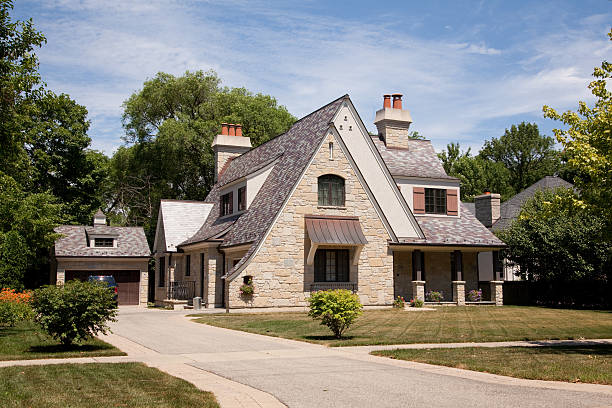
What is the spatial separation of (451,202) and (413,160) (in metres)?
3.28

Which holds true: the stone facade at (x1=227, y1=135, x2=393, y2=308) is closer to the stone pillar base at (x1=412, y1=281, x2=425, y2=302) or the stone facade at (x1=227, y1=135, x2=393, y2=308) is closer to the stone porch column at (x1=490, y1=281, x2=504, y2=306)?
the stone pillar base at (x1=412, y1=281, x2=425, y2=302)

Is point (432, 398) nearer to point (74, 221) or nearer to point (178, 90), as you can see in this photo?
point (74, 221)

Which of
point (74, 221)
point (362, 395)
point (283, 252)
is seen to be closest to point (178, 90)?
point (74, 221)

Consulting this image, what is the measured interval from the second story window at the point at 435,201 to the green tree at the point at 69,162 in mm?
25865

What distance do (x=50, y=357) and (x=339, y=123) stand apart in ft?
66.6

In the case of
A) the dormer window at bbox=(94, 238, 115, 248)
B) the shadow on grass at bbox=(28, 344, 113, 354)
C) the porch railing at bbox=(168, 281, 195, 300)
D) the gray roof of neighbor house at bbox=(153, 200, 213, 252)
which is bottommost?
the shadow on grass at bbox=(28, 344, 113, 354)

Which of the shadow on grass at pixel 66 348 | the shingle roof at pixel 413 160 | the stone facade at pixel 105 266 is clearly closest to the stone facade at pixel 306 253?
the shingle roof at pixel 413 160

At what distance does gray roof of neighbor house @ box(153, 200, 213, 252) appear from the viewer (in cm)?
3541

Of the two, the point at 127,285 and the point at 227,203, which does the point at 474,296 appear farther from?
the point at 127,285

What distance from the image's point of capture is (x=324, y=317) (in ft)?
50.8

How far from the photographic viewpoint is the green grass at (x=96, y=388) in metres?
7.70

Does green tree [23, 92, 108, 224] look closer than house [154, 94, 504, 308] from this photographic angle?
No

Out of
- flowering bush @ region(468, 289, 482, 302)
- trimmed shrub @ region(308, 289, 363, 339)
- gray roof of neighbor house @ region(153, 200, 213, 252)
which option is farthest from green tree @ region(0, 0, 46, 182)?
flowering bush @ region(468, 289, 482, 302)

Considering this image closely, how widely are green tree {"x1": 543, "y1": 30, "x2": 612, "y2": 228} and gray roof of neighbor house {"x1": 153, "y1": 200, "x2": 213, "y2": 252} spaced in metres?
24.6
